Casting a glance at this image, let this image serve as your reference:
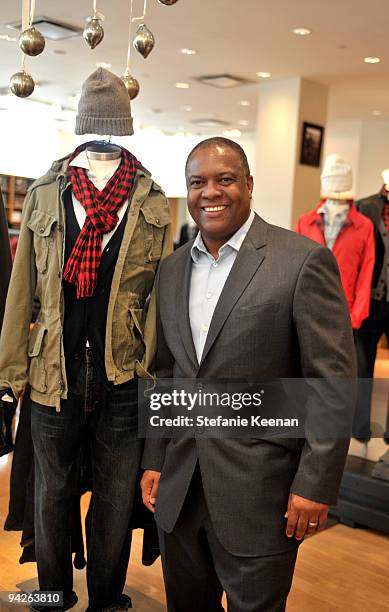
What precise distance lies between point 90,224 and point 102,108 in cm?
36

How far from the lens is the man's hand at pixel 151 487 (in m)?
1.94

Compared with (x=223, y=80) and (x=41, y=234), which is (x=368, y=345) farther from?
(x=223, y=80)

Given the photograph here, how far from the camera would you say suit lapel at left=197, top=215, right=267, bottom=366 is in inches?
66.8

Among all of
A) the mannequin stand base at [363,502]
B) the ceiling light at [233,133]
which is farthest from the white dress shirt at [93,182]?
the ceiling light at [233,133]

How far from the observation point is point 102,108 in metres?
2.07

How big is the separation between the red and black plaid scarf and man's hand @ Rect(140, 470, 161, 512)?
0.56m

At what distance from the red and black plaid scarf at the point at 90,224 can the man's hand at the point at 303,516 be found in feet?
2.77

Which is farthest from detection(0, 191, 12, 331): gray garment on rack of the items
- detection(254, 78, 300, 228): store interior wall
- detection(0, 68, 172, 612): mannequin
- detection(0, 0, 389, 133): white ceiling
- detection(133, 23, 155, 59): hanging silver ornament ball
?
detection(254, 78, 300, 228): store interior wall

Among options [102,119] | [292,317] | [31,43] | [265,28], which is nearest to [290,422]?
[292,317]

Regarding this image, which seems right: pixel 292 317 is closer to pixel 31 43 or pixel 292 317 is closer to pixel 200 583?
pixel 200 583

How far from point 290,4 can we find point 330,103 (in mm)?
4216

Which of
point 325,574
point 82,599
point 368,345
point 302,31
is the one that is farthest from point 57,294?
point 302,31

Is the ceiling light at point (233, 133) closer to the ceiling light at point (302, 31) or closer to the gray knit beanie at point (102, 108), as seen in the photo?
the ceiling light at point (302, 31)

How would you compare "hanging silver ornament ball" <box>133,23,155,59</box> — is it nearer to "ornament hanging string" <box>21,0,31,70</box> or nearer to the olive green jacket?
"ornament hanging string" <box>21,0,31,70</box>
